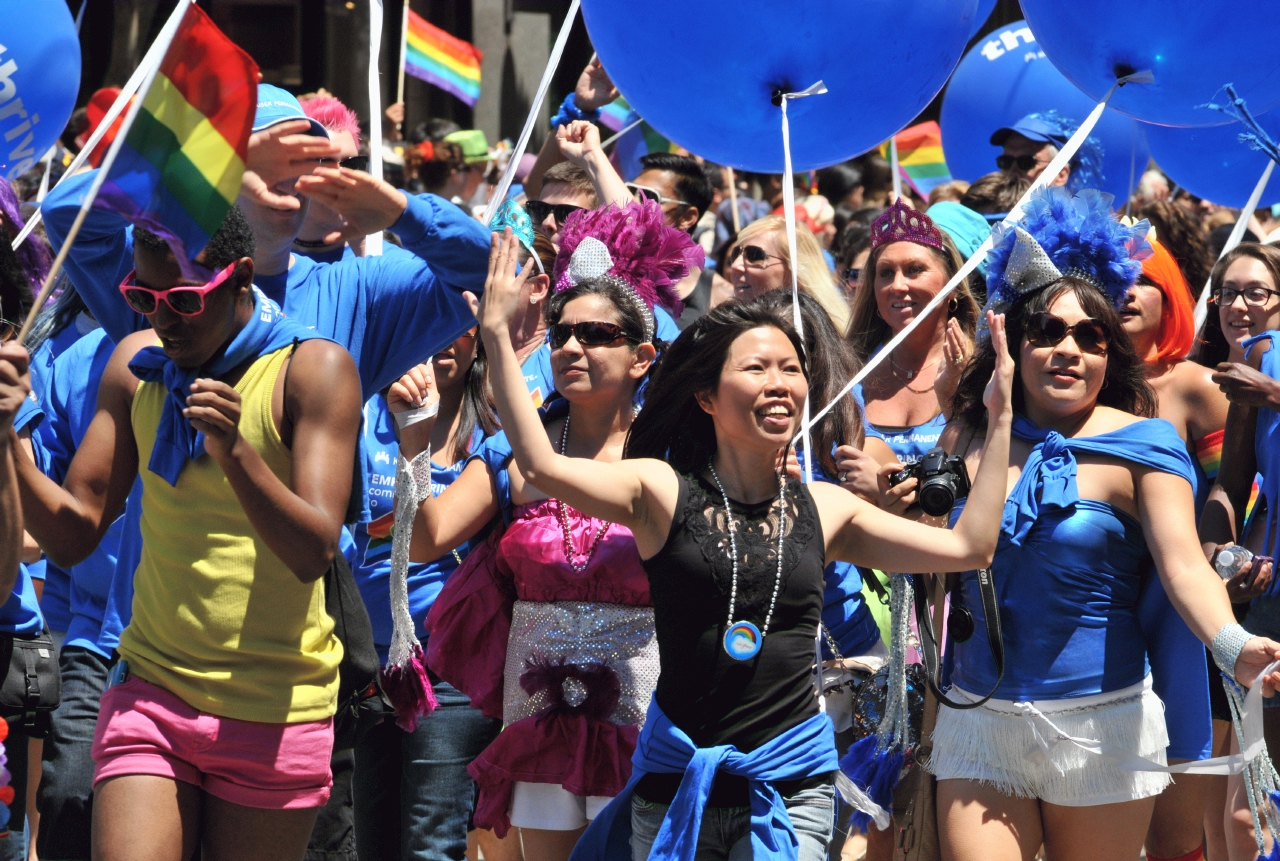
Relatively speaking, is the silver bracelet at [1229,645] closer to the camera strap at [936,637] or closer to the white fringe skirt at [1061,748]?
the white fringe skirt at [1061,748]

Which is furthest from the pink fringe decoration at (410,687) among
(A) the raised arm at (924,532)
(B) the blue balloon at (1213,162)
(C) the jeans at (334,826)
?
(B) the blue balloon at (1213,162)

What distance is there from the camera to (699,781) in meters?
3.10

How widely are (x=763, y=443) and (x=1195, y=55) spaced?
1667 millimetres

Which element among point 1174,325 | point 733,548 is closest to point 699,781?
point 733,548

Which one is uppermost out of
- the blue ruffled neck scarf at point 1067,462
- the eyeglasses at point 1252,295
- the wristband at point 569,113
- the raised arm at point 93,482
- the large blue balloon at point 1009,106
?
the large blue balloon at point 1009,106

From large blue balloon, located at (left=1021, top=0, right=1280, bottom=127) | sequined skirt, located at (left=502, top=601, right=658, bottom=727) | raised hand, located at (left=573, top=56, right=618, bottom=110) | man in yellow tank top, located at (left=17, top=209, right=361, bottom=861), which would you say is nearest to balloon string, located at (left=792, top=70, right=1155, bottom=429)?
large blue balloon, located at (left=1021, top=0, right=1280, bottom=127)

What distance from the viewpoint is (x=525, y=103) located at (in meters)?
15.0

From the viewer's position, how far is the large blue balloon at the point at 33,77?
15.1 feet

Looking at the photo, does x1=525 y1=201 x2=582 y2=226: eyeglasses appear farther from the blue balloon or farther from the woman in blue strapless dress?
the blue balloon

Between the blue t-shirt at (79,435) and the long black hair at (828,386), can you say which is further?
the long black hair at (828,386)

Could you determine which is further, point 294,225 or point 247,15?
point 247,15

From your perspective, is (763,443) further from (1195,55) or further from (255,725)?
(1195,55)

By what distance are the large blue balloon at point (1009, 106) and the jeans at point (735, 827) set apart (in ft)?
14.7

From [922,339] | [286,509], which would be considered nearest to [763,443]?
[286,509]
